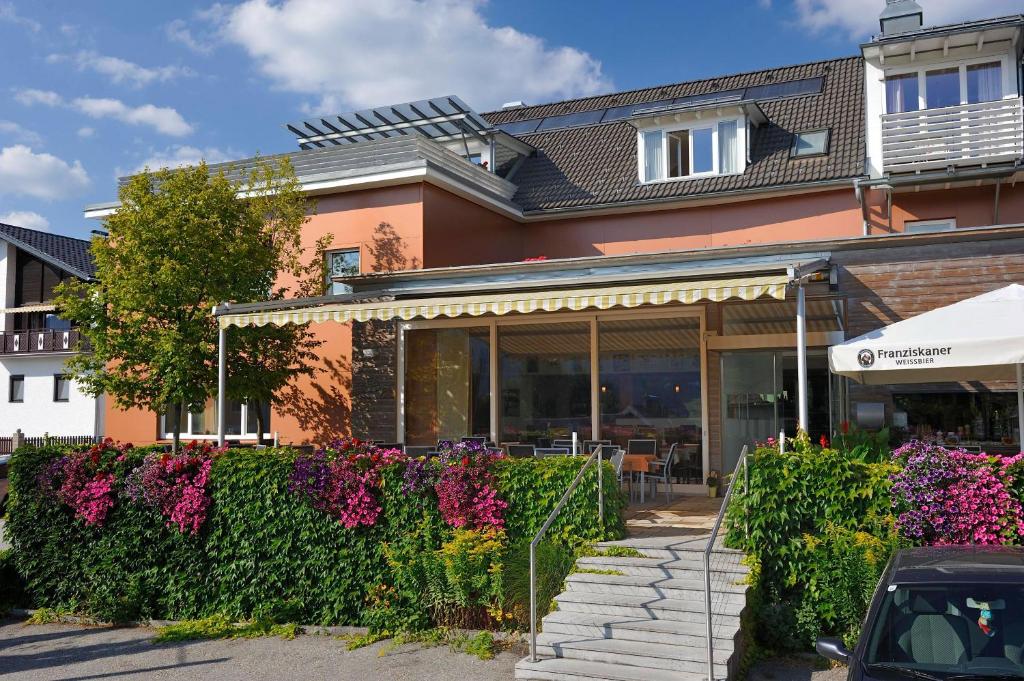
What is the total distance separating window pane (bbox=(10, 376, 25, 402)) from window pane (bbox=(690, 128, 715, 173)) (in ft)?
120

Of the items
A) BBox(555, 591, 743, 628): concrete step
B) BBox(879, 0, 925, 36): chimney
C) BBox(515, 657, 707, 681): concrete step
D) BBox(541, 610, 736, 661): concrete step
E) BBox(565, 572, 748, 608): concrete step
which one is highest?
BBox(879, 0, 925, 36): chimney

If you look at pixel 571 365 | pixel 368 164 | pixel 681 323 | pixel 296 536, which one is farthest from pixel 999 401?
pixel 368 164

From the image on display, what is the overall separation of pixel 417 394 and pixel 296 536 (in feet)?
19.5

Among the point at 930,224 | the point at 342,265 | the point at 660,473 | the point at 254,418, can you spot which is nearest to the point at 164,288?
the point at 342,265

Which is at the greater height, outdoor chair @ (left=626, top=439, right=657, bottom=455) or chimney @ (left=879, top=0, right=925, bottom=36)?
chimney @ (left=879, top=0, right=925, bottom=36)

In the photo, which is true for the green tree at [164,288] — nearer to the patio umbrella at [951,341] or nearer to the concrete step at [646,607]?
the concrete step at [646,607]

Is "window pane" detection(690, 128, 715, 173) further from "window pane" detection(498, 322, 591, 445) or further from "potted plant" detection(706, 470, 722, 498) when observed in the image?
"potted plant" detection(706, 470, 722, 498)

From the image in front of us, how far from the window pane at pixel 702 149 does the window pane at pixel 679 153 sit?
0.50 ft

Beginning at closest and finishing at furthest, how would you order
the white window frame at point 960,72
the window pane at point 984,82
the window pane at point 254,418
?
the white window frame at point 960,72
the window pane at point 984,82
the window pane at point 254,418

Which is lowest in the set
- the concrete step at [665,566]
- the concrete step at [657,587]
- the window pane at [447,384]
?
the concrete step at [657,587]

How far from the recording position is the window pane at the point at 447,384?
1692cm

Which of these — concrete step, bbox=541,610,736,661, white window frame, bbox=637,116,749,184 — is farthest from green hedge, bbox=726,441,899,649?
white window frame, bbox=637,116,749,184

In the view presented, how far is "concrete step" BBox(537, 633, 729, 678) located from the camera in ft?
27.6

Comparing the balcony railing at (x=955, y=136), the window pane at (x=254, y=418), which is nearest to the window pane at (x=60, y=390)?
the window pane at (x=254, y=418)
